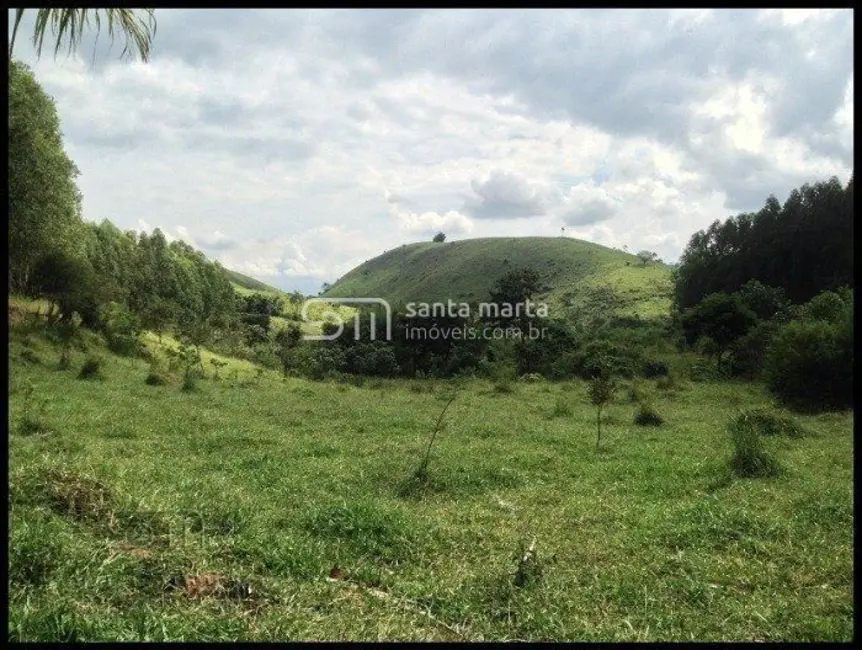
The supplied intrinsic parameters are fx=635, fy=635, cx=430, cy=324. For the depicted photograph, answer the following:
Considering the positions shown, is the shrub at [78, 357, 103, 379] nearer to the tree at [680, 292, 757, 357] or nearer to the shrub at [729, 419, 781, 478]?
the shrub at [729, 419, 781, 478]

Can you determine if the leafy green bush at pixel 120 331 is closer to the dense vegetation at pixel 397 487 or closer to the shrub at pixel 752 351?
the dense vegetation at pixel 397 487

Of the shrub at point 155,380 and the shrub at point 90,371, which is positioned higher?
the shrub at point 90,371

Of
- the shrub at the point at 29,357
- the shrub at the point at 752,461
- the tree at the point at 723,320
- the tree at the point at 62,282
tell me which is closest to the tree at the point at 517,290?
the tree at the point at 723,320

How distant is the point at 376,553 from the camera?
7.45 metres

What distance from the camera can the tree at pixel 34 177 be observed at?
23406mm

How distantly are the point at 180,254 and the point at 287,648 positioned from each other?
79425 millimetres

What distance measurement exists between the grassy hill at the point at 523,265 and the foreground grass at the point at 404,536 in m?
56.0

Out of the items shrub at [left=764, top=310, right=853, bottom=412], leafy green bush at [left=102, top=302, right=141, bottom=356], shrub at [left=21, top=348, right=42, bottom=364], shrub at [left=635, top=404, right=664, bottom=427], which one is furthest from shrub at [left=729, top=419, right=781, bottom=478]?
leafy green bush at [left=102, top=302, right=141, bottom=356]

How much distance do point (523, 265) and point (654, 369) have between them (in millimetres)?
79899

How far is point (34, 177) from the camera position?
24.0m

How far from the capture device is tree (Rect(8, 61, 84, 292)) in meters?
23.4

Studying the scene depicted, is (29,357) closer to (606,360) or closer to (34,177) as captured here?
(34,177)

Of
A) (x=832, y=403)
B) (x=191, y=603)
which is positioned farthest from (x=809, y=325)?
(x=191, y=603)

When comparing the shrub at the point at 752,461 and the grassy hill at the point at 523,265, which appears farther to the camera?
the grassy hill at the point at 523,265
